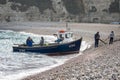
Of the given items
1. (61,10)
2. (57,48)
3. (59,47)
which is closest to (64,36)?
(59,47)

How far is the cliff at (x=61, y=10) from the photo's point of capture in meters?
91.5

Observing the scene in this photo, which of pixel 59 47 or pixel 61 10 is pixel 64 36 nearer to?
pixel 59 47

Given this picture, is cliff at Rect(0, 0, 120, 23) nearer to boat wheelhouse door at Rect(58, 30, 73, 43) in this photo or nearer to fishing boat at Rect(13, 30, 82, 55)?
boat wheelhouse door at Rect(58, 30, 73, 43)

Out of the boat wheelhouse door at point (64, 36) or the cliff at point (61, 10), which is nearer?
the boat wheelhouse door at point (64, 36)

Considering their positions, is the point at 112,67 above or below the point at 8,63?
above

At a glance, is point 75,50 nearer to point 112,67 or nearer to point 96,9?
point 112,67

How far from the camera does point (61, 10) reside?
9431cm

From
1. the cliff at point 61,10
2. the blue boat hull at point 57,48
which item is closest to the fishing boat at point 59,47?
the blue boat hull at point 57,48

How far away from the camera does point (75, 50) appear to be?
34000mm

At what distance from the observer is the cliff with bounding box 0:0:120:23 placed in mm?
91500

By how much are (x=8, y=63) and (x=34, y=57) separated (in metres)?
4.58

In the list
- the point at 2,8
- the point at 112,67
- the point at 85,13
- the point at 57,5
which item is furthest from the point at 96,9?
the point at 112,67

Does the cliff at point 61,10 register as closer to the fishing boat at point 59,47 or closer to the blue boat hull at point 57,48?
the fishing boat at point 59,47

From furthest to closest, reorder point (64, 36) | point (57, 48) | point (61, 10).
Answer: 1. point (61, 10)
2. point (64, 36)
3. point (57, 48)
